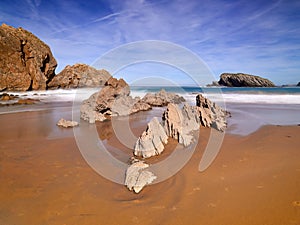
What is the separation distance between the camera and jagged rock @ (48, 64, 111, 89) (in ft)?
125

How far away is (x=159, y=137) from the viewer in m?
4.39

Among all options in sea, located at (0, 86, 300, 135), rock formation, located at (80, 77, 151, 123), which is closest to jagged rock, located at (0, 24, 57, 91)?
sea, located at (0, 86, 300, 135)

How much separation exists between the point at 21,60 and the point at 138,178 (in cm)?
3511

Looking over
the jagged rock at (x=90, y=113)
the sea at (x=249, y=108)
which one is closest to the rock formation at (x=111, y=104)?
the jagged rock at (x=90, y=113)

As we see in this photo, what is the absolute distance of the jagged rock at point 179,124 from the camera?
467 centimetres

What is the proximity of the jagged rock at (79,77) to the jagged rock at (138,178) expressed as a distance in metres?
36.6

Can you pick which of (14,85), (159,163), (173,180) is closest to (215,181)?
(173,180)

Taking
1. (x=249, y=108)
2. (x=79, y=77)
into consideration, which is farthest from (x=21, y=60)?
(x=249, y=108)

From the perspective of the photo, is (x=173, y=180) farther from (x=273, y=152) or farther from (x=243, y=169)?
(x=273, y=152)

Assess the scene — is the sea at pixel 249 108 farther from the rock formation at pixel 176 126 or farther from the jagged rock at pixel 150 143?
the jagged rock at pixel 150 143

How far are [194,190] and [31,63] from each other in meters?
36.4

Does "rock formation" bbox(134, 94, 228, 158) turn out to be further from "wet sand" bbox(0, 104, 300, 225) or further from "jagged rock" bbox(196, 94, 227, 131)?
"wet sand" bbox(0, 104, 300, 225)

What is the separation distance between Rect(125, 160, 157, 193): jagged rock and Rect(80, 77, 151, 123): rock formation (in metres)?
5.07

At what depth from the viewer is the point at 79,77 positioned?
135 feet
